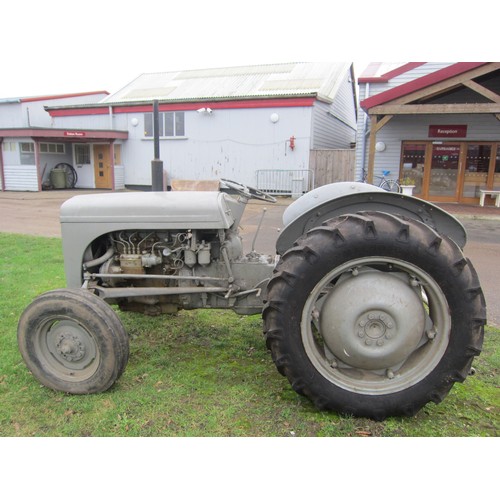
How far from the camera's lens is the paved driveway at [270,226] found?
659 cm

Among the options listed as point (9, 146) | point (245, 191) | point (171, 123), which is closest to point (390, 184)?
point (171, 123)

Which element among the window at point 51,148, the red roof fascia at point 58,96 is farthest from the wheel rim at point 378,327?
the red roof fascia at point 58,96

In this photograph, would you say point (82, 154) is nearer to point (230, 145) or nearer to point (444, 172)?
point (230, 145)

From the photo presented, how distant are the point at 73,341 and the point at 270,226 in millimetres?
8394

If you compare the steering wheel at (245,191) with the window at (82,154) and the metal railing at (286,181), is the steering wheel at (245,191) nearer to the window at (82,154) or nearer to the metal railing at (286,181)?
the metal railing at (286,181)

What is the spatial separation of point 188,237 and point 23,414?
157 cm

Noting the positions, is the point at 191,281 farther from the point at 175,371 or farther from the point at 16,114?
the point at 16,114

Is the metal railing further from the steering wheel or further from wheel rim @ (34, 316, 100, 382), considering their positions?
wheel rim @ (34, 316, 100, 382)

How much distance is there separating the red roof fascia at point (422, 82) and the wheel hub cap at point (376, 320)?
40.5 feet

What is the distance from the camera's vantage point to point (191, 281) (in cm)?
343

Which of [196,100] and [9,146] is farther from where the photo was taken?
[9,146]

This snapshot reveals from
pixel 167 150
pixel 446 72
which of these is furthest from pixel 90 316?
pixel 167 150

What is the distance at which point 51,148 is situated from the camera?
74.6ft

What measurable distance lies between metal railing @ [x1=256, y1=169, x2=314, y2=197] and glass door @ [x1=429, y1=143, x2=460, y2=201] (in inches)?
187
